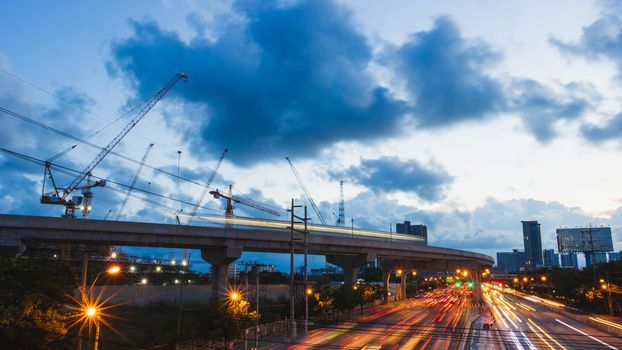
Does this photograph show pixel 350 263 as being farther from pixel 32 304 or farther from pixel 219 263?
pixel 32 304

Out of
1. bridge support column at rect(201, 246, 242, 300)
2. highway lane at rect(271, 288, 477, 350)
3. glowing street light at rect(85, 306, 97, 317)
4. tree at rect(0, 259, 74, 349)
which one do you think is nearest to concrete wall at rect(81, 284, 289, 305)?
bridge support column at rect(201, 246, 242, 300)

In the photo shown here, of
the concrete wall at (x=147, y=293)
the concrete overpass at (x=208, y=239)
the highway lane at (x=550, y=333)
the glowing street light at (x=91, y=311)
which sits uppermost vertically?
the concrete overpass at (x=208, y=239)

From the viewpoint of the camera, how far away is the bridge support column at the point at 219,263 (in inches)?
2830

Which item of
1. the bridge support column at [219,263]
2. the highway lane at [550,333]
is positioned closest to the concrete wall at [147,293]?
the bridge support column at [219,263]

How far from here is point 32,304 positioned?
24.8 metres

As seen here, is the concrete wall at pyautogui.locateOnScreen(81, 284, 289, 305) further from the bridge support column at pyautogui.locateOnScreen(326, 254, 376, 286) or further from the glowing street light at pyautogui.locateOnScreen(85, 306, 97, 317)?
the glowing street light at pyautogui.locateOnScreen(85, 306, 97, 317)

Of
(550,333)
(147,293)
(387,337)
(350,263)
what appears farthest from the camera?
(350,263)

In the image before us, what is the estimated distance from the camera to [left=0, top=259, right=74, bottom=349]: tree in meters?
24.1

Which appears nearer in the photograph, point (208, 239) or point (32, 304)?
point (32, 304)

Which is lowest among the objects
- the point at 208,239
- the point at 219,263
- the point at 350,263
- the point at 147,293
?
the point at 147,293

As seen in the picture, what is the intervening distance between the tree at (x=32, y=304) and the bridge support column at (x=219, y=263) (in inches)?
1575

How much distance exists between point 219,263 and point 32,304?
48.8 metres

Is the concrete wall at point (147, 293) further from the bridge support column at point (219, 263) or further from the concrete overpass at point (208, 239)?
the concrete overpass at point (208, 239)

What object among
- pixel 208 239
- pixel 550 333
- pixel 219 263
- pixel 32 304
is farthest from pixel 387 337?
pixel 32 304
